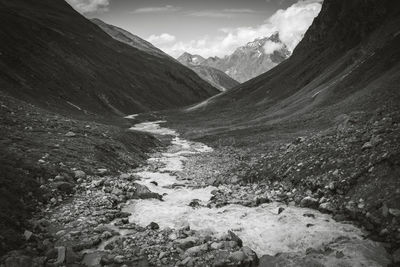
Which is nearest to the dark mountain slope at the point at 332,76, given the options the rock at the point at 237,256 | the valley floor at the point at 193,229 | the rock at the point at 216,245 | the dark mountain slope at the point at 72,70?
the valley floor at the point at 193,229

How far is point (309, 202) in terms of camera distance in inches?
673

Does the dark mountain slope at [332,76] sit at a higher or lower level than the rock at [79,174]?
higher

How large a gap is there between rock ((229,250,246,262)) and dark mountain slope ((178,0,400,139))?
26964mm

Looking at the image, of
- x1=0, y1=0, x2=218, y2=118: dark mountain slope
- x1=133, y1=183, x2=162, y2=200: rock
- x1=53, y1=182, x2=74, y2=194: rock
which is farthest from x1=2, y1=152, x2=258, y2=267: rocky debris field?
x1=0, y1=0, x2=218, y2=118: dark mountain slope

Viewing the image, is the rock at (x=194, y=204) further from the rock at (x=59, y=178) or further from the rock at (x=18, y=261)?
the rock at (x=18, y=261)

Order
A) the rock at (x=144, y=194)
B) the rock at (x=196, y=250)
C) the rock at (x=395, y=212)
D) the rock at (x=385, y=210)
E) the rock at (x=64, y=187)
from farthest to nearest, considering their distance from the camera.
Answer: the rock at (x=144, y=194)
the rock at (x=64, y=187)
the rock at (x=385, y=210)
the rock at (x=196, y=250)
the rock at (x=395, y=212)

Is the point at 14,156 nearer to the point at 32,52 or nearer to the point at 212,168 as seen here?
the point at 212,168

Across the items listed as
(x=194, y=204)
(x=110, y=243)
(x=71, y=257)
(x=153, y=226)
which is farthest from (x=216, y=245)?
(x=194, y=204)

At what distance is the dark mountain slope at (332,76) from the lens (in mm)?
43875

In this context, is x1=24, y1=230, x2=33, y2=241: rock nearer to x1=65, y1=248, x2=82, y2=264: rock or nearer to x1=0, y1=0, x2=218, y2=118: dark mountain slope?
x1=65, y1=248, x2=82, y2=264: rock

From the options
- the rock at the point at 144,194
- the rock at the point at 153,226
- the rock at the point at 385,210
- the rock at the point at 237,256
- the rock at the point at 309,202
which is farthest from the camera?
the rock at the point at 144,194

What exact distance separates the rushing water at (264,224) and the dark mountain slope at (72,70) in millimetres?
47072

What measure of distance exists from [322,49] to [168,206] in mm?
Answer: 106726

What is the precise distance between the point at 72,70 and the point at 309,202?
336 ft
